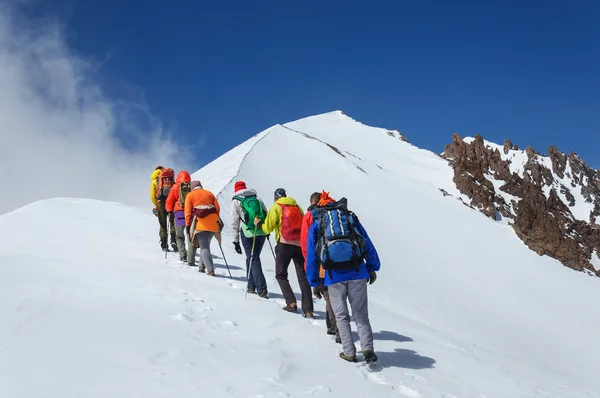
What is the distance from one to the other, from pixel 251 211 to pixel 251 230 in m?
0.36

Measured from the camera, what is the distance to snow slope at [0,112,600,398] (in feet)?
14.7

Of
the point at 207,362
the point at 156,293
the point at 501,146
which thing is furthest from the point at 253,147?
the point at 501,146

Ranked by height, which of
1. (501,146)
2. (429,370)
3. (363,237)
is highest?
(501,146)

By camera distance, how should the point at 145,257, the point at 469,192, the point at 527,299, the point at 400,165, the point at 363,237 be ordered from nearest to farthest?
the point at 363,237 → the point at 145,257 → the point at 527,299 → the point at 469,192 → the point at 400,165

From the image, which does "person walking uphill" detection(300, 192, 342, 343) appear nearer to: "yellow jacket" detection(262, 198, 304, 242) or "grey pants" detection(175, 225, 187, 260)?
"yellow jacket" detection(262, 198, 304, 242)

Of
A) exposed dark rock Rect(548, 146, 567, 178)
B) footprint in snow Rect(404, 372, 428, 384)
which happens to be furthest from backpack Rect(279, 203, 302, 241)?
exposed dark rock Rect(548, 146, 567, 178)

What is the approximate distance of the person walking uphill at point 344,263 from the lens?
5754 millimetres

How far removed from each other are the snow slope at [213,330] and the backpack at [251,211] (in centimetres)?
131

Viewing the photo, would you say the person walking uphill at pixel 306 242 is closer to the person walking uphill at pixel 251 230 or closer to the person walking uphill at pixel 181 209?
the person walking uphill at pixel 251 230

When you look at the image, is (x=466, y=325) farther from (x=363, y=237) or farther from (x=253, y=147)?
(x=253, y=147)

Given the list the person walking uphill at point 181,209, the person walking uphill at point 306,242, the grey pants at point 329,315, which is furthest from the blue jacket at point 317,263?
the person walking uphill at point 181,209

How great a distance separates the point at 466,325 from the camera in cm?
1652

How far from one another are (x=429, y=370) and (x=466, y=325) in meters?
11.7

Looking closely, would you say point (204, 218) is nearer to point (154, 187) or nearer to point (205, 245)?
point (205, 245)
